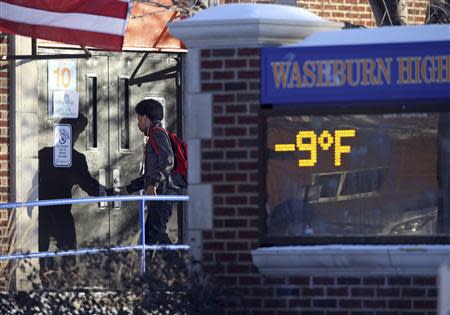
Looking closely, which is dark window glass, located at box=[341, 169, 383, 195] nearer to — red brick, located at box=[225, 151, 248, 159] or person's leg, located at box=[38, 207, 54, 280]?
red brick, located at box=[225, 151, 248, 159]

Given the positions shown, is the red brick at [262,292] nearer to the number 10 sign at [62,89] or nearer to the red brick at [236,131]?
the red brick at [236,131]

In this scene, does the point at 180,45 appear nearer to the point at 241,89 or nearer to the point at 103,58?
the point at 103,58

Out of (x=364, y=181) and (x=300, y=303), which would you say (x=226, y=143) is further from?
(x=300, y=303)

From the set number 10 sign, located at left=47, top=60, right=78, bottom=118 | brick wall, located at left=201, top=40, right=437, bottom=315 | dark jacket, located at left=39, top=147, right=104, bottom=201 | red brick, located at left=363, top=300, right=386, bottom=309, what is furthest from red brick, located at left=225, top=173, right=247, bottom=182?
number 10 sign, located at left=47, top=60, right=78, bottom=118

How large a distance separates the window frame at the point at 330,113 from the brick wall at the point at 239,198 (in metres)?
0.05

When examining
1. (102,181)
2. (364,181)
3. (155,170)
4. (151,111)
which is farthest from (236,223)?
(102,181)

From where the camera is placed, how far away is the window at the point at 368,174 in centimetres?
1239

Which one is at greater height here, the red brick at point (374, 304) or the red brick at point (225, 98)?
the red brick at point (225, 98)

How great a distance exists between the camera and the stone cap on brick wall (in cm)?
1249

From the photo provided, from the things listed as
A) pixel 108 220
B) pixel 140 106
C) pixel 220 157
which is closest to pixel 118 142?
pixel 108 220

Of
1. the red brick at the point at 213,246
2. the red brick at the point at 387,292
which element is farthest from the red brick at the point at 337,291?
the red brick at the point at 213,246

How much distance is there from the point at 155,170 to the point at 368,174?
4343 mm

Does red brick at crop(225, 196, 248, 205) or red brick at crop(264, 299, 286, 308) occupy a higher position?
red brick at crop(225, 196, 248, 205)

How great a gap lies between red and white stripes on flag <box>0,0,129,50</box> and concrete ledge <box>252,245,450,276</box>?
517 cm
